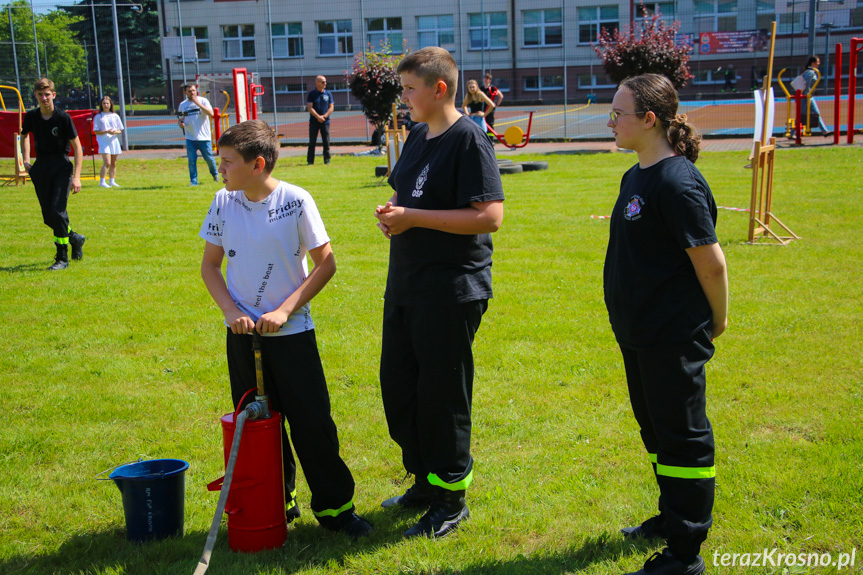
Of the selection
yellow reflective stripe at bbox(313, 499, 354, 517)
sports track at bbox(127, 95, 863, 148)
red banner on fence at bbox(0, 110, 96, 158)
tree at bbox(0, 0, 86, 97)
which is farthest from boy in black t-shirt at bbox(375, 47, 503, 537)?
tree at bbox(0, 0, 86, 97)

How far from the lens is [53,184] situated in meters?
8.49

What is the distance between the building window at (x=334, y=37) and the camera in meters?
39.6

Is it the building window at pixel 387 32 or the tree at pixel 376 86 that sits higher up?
the building window at pixel 387 32

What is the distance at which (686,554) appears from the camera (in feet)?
9.55

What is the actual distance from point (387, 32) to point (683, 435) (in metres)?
38.2

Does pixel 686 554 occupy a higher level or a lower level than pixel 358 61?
lower

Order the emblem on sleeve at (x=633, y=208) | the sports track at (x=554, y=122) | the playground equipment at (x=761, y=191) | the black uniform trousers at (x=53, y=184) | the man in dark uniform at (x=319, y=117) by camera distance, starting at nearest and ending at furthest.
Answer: the emblem on sleeve at (x=633, y=208) < the black uniform trousers at (x=53, y=184) < the playground equipment at (x=761, y=191) < the man in dark uniform at (x=319, y=117) < the sports track at (x=554, y=122)

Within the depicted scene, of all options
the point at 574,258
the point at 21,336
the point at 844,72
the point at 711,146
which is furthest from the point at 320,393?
the point at 844,72

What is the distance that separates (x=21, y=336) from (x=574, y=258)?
215 inches

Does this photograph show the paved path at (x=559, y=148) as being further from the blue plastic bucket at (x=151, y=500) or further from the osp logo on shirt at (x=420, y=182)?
the blue plastic bucket at (x=151, y=500)

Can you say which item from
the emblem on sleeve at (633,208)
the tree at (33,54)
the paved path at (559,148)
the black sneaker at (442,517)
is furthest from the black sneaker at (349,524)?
the tree at (33,54)

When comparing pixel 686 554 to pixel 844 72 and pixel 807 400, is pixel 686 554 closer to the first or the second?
pixel 807 400

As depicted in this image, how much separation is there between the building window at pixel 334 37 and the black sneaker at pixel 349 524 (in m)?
38.4

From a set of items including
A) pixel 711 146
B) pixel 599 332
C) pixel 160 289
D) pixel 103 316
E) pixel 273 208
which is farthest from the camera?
pixel 711 146
